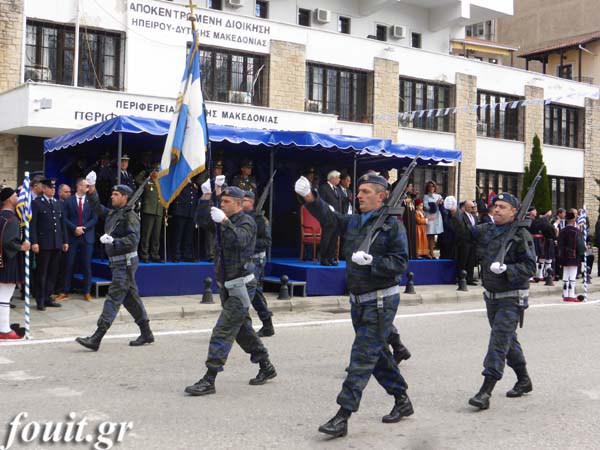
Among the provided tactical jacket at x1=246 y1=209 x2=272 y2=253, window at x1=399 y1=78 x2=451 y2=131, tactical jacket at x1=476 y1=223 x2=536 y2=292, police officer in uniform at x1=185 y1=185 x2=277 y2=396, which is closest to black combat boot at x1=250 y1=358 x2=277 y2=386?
police officer in uniform at x1=185 y1=185 x2=277 y2=396

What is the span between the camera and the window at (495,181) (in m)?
33.9

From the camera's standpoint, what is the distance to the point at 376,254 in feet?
19.8

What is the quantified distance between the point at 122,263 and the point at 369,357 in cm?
453

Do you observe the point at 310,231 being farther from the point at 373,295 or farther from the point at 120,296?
the point at 373,295

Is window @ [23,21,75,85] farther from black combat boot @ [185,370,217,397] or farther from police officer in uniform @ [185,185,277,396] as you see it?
black combat boot @ [185,370,217,397]

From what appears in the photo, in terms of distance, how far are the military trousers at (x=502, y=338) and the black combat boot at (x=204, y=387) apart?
8.22 feet

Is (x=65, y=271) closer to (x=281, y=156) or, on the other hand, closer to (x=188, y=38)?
(x=281, y=156)

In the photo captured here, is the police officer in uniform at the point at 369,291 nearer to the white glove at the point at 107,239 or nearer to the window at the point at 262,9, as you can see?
the white glove at the point at 107,239

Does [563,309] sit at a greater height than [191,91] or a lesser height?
lesser

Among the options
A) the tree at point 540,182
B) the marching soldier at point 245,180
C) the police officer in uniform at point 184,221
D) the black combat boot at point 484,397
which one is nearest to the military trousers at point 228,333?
the black combat boot at point 484,397

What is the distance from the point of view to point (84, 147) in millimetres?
16500

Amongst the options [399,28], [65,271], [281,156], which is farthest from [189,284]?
[399,28]

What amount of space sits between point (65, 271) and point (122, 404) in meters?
7.33

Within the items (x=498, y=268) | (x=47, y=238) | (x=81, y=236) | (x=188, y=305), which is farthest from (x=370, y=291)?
(x=81, y=236)
